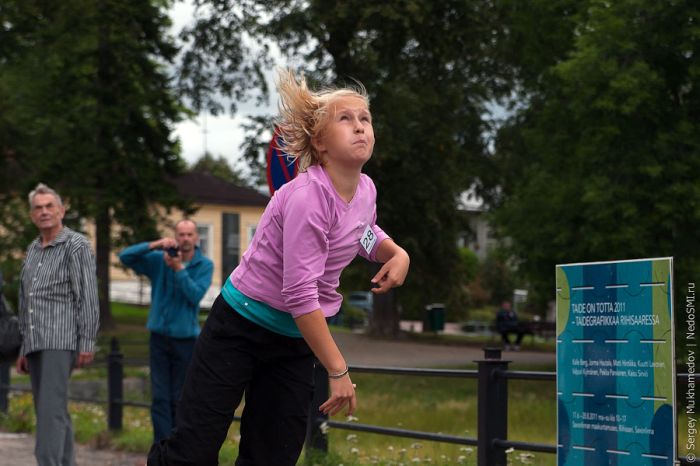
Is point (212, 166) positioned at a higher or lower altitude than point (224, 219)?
higher

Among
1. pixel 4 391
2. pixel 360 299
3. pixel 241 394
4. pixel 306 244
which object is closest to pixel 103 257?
pixel 4 391

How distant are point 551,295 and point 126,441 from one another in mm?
23056

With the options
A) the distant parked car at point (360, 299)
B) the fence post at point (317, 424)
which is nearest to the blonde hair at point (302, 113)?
the fence post at point (317, 424)

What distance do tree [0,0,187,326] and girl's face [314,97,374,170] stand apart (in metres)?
31.2

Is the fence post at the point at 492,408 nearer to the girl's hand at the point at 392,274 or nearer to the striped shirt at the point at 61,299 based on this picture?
the striped shirt at the point at 61,299

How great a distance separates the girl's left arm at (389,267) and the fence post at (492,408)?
122 inches

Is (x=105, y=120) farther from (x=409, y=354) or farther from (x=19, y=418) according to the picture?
(x=19, y=418)

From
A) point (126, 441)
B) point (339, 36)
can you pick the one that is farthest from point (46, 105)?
point (126, 441)

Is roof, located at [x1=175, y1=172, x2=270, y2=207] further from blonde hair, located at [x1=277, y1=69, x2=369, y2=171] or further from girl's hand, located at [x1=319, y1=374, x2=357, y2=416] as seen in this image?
girl's hand, located at [x1=319, y1=374, x2=357, y2=416]

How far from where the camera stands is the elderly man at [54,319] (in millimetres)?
7441

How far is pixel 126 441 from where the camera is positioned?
11.7 metres

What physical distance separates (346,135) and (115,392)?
9242 mm

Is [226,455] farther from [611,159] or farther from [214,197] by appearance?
[214,197]

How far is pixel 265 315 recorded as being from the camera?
427 centimetres
